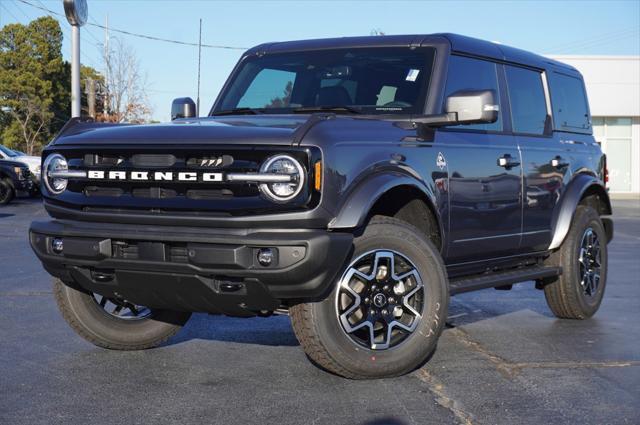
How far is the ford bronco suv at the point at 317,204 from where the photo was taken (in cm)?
450

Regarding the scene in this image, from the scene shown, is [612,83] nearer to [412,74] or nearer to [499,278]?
[499,278]

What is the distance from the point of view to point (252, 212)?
4496mm

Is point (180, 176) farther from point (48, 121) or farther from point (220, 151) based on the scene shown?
point (48, 121)

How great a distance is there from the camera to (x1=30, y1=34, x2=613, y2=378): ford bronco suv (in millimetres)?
4500

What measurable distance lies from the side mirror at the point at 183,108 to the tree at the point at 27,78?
4610 cm

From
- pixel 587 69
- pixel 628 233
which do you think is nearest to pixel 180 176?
pixel 628 233

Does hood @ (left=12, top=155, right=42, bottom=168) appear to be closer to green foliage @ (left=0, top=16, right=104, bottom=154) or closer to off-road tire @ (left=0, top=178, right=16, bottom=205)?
off-road tire @ (left=0, top=178, right=16, bottom=205)

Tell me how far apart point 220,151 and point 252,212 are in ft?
1.16

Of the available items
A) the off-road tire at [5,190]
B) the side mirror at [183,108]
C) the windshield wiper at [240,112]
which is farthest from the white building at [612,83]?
the windshield wiper at [240,112]

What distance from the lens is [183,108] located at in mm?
6812

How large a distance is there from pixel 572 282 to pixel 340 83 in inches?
100

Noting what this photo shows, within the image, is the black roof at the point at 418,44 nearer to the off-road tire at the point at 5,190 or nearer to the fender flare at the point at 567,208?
the fender flare at the point at 567,208

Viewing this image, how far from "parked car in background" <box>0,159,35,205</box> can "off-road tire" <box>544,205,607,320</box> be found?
20.3m

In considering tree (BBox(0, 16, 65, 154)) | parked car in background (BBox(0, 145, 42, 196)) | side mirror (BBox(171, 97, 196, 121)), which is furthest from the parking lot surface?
tree (BBox(0, 16, 65, 154))
